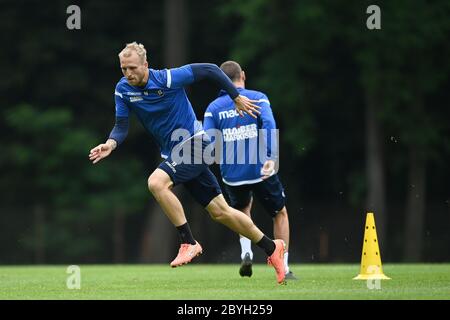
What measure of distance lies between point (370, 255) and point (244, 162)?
1.71 metres

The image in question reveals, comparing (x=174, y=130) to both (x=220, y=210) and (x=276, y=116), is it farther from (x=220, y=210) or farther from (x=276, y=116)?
(x=276, y=116)

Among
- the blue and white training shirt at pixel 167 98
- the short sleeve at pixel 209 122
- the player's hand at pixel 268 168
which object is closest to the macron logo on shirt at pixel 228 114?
the short sleeve at pixel 209 122

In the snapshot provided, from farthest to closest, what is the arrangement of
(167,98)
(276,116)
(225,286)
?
(276,116)
(225,286)
(167,98)

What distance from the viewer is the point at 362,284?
9.58 metres

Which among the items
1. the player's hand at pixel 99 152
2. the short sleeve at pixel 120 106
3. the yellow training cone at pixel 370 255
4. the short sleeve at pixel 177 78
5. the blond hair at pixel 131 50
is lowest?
the yellow training cone at pixel 370 255

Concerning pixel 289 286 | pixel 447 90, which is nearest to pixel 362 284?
pixel 289 286

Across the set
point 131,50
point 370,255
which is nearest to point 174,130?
point 131,50

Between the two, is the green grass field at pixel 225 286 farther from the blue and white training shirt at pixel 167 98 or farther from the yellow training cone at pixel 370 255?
the blue and white training shirt at pixel 167 98

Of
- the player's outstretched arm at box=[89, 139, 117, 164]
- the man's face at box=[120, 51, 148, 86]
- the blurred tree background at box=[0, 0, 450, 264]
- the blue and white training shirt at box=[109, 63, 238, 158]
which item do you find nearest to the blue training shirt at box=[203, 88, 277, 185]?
the blue and white training shirt at box=[109, 63, 238, 158]

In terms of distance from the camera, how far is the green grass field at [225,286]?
27.6 ft

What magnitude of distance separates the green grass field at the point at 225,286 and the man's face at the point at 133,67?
1847 mm

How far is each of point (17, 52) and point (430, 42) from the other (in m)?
11.4

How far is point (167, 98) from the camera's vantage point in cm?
957

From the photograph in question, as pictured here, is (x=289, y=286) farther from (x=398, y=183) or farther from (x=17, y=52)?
(x=17, y=52)
